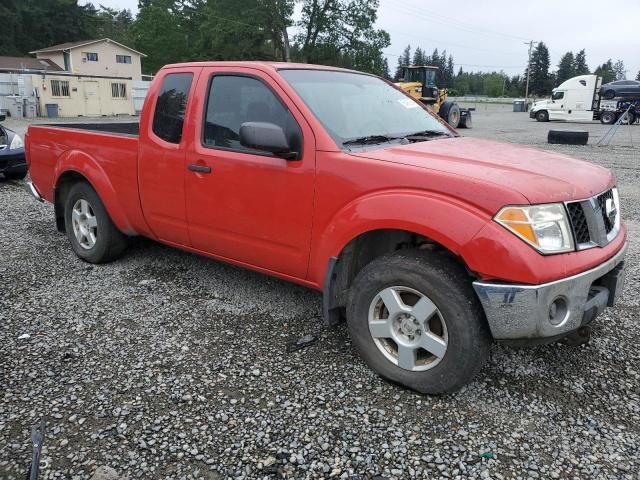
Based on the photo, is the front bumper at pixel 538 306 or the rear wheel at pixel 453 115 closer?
the front bumper at pixel 538 306

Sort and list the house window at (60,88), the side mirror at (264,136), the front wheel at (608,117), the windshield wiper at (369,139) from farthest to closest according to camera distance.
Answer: the house window at (60,88)
the front wheel at (608,117)
the windshield wiper at (369,139)
the side mirror at (264,136)

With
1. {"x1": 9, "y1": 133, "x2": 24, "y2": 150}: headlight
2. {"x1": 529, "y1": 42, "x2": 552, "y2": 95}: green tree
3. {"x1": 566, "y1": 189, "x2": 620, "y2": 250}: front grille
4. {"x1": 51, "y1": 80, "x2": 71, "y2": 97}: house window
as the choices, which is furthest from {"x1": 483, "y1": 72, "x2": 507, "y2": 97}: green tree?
{"x1": 566, "y1": 189, "x2": 620, "y2": 250}: front grille

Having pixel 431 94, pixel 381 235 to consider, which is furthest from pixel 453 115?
pixel 381 235

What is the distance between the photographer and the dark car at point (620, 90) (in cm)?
3494

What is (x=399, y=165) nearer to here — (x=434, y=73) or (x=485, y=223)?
(x=485, y=223)

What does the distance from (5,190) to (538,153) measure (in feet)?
28.8

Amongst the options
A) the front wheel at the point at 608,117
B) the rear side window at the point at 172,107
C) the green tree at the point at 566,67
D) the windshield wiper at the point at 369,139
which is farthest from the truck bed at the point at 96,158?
the green tree at the point at 566,67

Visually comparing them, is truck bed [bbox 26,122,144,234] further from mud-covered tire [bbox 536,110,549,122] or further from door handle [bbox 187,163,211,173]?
mud-covered tire [bbox 536,110,549,122]

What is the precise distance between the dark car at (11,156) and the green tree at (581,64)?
113980 millimetres

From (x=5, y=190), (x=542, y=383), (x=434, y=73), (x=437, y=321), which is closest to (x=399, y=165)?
(x=437, y=321)

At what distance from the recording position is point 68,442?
8.58 feet

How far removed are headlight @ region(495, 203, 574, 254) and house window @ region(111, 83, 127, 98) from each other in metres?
38.8

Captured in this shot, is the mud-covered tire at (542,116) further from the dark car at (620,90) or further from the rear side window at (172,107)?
the rear side window at (172,107)

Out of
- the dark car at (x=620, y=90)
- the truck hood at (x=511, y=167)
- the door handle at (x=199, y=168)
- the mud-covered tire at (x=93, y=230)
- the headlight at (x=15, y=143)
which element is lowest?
the mud-covered tire at (x=93, y=230)
